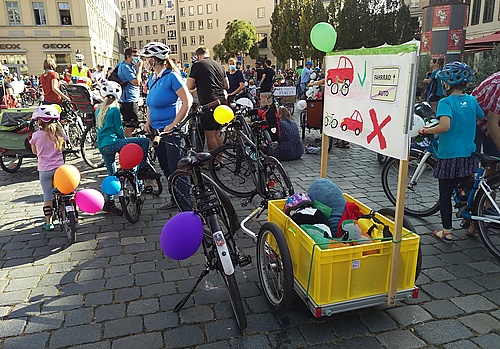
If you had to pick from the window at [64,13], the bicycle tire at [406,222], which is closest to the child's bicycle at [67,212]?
the bicycle tire at [406,222]

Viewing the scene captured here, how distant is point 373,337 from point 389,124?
4.82 feet

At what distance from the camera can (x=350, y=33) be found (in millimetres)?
32812

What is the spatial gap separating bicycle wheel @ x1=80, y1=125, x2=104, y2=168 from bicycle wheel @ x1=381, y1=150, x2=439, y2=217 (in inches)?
208

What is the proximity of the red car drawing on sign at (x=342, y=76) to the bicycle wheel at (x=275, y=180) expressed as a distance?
1.79 m

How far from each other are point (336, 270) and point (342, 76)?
1506mm

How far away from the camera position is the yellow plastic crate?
2.68 metres

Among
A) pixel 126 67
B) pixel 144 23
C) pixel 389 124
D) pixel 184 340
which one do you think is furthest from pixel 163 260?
pixel 144 23

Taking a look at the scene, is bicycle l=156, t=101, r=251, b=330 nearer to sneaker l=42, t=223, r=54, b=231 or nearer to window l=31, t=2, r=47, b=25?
sneaker l=42, t=223, r=54, b=231

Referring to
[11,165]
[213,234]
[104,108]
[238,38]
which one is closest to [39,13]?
[238,38]

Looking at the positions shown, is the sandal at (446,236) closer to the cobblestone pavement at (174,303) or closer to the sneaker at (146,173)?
the cobblestone pavement at (174,303)

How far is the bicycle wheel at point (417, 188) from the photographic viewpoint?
195 inches

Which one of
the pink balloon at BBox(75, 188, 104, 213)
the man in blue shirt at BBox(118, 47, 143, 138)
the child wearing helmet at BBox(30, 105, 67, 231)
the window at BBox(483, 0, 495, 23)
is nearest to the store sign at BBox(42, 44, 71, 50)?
the window at BBox(483, 0, 495, 23)

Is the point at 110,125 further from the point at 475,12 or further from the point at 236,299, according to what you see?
the point at 475,12

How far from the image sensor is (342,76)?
3.18 m
